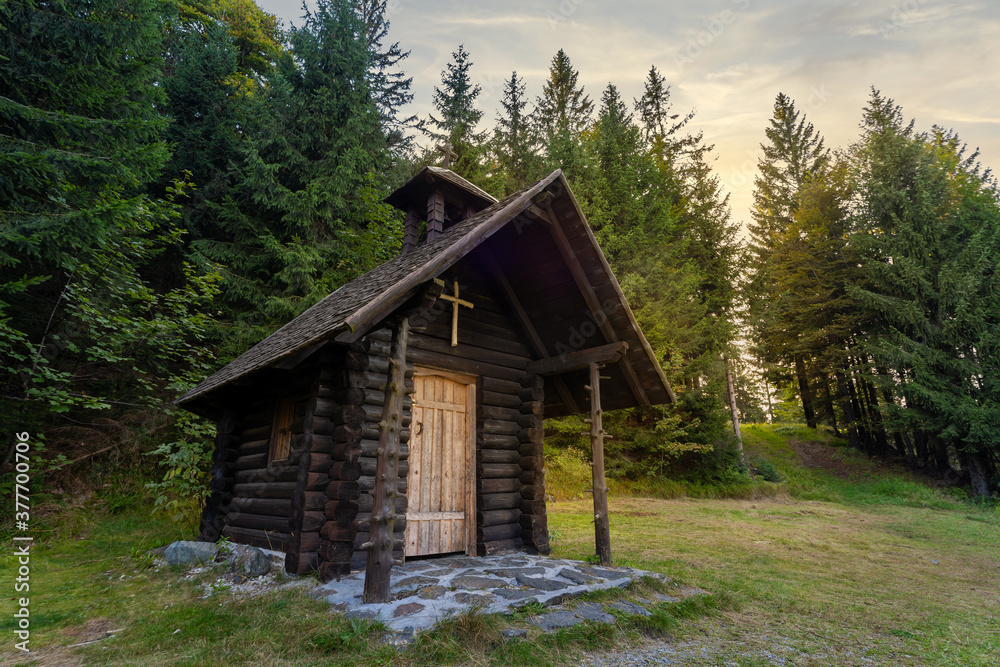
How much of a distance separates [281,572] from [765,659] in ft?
18.5

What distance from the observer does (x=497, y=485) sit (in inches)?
324

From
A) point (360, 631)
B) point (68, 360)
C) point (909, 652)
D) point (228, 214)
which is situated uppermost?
point (228, 214)

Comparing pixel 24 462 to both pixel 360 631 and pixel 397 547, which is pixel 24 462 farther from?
pixel 360 631

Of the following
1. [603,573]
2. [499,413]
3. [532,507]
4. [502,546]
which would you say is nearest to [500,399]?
[499,413]

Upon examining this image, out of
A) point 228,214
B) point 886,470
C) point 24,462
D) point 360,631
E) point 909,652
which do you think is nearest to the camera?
point 360,631

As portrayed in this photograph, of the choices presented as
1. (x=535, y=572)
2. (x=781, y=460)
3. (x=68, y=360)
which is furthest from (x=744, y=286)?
(x=68, y=360)

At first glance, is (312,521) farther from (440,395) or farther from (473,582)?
(440,395)

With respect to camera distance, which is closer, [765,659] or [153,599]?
[765,659]

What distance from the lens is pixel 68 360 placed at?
1193cm

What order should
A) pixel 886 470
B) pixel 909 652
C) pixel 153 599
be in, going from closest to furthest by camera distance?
pixel 909 652, pixel 153 599, pixel 886 470

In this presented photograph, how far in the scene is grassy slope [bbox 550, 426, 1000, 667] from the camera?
15.8 feet

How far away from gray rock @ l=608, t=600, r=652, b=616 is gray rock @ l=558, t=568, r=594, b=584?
53cm

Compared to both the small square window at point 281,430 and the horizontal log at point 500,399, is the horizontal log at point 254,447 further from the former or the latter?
the horizontal log at point 500,399

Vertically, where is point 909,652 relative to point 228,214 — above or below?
below
